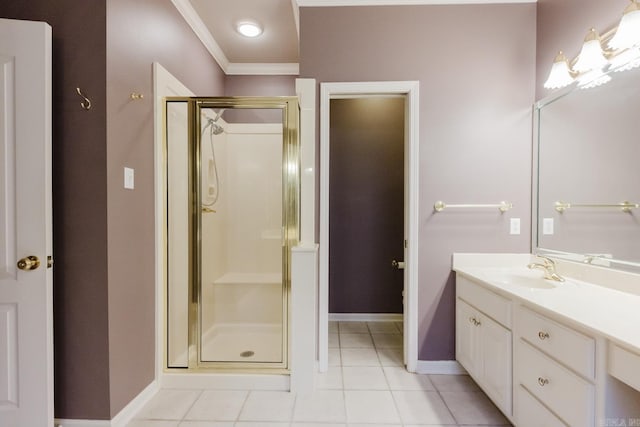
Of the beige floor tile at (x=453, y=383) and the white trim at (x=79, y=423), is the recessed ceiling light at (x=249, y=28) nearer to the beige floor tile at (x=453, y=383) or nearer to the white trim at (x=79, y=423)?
the white trim at (x=79, y=423)

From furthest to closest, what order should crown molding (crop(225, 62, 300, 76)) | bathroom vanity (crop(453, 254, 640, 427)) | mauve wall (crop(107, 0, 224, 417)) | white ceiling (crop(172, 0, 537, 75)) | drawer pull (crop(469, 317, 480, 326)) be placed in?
1. crown molding (crop(225, 62, 300, 76))
2. white ceiling (crop(172, 0, 537, 75))
3. drawer pull (crop(469, 317, 480, 326))
4. mauve wall (crop(107, 0, 224, 417))
5. bathroom vanity (crop(453, 254, 640, 427))

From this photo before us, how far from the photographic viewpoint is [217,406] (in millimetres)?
1723

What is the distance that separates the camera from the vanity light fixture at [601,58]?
1.31 metres

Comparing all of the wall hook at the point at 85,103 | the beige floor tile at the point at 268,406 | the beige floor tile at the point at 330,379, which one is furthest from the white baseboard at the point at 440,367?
the wall hook at the point at 85,103

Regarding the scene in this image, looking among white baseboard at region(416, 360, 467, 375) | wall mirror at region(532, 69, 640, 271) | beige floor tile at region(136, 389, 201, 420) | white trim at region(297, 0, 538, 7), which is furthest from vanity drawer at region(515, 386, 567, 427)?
white trim at region(297, 0, 538, 7)

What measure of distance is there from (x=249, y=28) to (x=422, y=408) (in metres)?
3.14

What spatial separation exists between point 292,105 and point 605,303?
6.60 feet

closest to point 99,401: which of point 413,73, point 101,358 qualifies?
point 101,358

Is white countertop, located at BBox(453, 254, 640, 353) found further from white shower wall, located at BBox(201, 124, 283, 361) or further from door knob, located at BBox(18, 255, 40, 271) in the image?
door knob, located at BBox(18, 255, 40, 271)

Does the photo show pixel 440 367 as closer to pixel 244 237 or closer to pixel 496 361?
pixel 496 361

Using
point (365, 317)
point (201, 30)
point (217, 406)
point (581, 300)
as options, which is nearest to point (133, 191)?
point (217, 406)

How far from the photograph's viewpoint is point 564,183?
1.80 m

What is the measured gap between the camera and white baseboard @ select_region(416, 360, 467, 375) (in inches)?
82.0

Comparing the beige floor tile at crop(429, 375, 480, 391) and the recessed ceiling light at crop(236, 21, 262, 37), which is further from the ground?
the recessed ceiling light at crop(236, 21, 262, 37)
